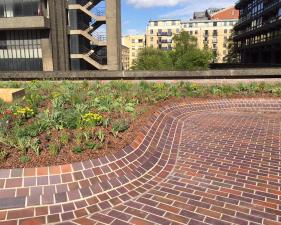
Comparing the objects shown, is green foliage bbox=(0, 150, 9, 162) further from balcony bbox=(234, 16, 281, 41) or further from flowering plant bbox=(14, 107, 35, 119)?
balcony bbox=(234, 16, 281, 41)

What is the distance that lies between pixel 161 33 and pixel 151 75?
114 meters

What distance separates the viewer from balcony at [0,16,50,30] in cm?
3322

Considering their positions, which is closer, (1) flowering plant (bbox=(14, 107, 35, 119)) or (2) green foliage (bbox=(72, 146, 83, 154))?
(2) green foliage (bbox=(72, 146, 83, 154))

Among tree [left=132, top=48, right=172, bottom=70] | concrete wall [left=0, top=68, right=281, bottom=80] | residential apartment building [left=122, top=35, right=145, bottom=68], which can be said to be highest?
residential apartment building [left=122, top=35, right=145, bottom=68]

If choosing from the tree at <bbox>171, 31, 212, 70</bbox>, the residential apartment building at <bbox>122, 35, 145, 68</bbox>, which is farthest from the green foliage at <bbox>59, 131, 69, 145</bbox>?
the residential apartment building at <bbox>122, 35, 145, 68</bbox>

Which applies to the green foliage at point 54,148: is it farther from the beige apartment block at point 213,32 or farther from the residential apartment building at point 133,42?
the residential apartment building at point 133,42

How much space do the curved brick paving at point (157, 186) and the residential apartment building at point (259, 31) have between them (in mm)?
51199

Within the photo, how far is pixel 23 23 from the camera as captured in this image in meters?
33.3

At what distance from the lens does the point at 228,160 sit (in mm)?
7191

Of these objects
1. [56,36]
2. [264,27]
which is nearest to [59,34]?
[56,36]

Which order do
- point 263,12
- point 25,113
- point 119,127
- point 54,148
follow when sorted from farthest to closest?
point 263,12
point 25,113
point 119,127
point 54,148

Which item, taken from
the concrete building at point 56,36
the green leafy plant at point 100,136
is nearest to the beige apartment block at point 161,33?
the concrete building at point 56,36

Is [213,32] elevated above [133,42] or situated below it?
below

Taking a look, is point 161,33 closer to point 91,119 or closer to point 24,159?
point 91,119
